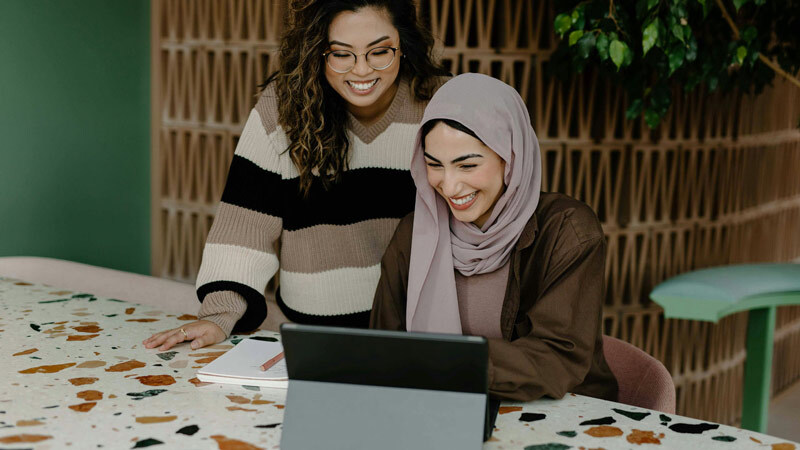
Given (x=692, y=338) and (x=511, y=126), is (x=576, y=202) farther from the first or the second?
(x=692, y=338)

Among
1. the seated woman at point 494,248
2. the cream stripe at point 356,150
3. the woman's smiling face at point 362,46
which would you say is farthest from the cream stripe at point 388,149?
the seated woman at point 494,248

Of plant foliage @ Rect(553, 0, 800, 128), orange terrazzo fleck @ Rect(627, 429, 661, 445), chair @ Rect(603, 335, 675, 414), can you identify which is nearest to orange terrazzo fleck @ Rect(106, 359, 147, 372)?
orange terrazzo fleck @ Rect(627, 429, 661, 445)

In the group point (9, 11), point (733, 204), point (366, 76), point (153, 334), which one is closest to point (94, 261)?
point (9, 11)

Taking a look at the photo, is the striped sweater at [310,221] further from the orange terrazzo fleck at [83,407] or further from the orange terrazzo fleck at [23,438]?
the orange terrazzo fleck at [23,438]

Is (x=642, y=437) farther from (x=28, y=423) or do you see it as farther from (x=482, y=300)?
(x=28, y=423)

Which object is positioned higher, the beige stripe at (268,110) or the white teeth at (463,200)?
the beige stripe at (268,110)

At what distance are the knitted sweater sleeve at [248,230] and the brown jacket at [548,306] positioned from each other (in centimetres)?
29

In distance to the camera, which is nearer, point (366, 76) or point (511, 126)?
point (511, 126)

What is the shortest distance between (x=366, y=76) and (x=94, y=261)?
1.83 meters

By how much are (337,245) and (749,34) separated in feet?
4.92

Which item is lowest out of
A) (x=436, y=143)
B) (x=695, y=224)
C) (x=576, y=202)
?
(x=695, y=224)

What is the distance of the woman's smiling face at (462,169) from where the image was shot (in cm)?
145

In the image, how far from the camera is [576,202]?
153cm

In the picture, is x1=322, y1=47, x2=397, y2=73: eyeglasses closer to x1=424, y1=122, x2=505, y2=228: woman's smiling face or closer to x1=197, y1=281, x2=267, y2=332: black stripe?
x1=424, y1=122, x2=505, y2=228: woman's smiling face
